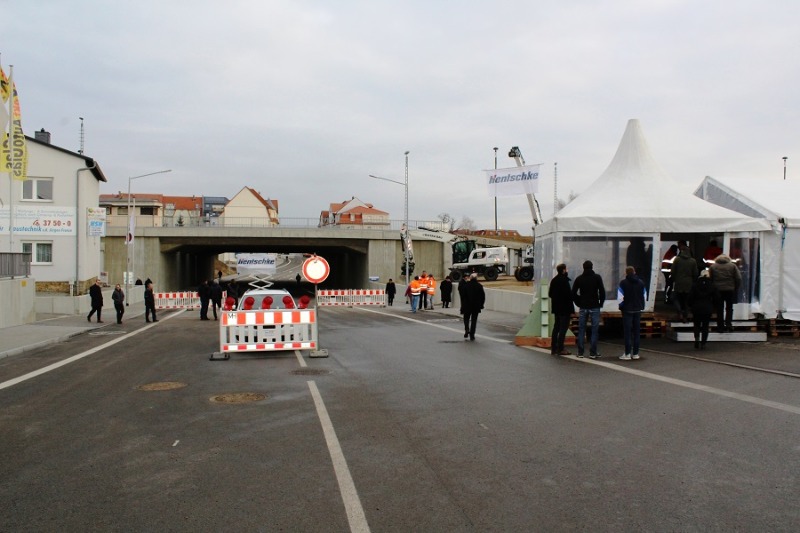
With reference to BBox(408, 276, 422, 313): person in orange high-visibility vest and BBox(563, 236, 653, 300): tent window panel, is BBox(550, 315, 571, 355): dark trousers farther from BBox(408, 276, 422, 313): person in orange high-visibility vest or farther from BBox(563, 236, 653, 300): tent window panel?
BBox(408, 276, 422, 313): person in orange high-visibility vest

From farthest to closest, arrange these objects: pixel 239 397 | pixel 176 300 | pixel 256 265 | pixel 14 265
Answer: pixel 256 265, pixel 176 300, pixel 14 265, pixel 239 397

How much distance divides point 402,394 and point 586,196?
10.2m

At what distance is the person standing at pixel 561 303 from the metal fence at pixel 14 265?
19643mm

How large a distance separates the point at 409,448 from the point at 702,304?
893cm

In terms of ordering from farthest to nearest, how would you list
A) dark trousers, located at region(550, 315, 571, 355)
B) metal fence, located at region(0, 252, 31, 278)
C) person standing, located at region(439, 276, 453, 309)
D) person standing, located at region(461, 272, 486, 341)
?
person standing, located at region(439, 276, 453, 309) < metal fence, located at region(0, 252, 31, 278) < person standing, located at region(461, 272, 486, 341) < dark trousers, located at region(550, 315, 571, 355)

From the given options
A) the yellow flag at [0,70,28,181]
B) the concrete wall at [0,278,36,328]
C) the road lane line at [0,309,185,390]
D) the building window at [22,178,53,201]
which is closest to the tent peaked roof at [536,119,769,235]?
the road lane line at [0,309,185,390]

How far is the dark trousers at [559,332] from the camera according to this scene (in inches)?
516

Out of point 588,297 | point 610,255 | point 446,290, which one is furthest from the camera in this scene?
point 446,290

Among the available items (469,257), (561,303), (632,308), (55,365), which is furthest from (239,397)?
(469,257)

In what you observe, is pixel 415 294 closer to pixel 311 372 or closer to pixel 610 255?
pixel 610 255

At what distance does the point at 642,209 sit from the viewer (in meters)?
15.8

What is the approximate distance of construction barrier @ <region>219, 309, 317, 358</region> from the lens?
535 inches

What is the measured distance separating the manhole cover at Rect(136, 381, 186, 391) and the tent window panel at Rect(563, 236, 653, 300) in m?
9.19

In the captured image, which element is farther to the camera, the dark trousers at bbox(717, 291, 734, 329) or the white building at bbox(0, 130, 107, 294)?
the white building at bbox(0, 130, 107, 294)
